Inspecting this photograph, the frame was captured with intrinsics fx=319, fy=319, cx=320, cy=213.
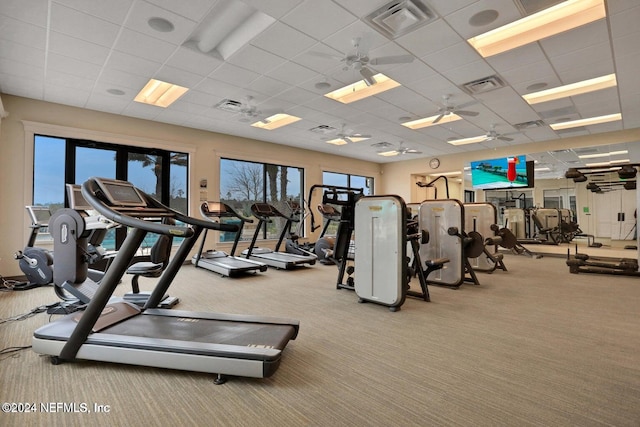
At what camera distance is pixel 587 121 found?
22.7 ft

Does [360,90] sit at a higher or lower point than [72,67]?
higher

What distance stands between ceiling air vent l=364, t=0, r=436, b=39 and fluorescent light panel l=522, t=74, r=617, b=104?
10.7ft

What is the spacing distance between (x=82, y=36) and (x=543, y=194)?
10165mm

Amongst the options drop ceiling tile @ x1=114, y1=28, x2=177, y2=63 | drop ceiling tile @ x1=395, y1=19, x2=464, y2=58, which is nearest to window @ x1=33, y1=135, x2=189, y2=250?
drop ceiling tile @ x1=114, y1=28, x2=177, y2=63

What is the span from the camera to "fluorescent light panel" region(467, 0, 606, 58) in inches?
132

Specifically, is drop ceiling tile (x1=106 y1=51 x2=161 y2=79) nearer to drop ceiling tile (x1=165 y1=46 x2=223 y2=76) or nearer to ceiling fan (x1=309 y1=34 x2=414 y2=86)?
drop ceiling tile (x1=165 y1=46 x2=223 y2=76)

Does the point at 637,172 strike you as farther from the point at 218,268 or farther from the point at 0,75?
the point at 0,75

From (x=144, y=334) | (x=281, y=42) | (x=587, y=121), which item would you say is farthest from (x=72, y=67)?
(x=587, y=121)

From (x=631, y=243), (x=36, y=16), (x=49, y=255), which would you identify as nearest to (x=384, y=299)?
(x=49, y=255)

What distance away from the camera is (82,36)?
3.69m

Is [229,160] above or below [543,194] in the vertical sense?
above

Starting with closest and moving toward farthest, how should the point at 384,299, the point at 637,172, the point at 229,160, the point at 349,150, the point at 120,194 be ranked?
1. the point at 120,194
2. the point at 384,299
3. the point at 637,172
4. the point at 229,160
5. the point at 349,150

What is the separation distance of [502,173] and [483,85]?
511 centimetres

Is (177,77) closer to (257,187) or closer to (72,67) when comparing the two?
(72,67)
